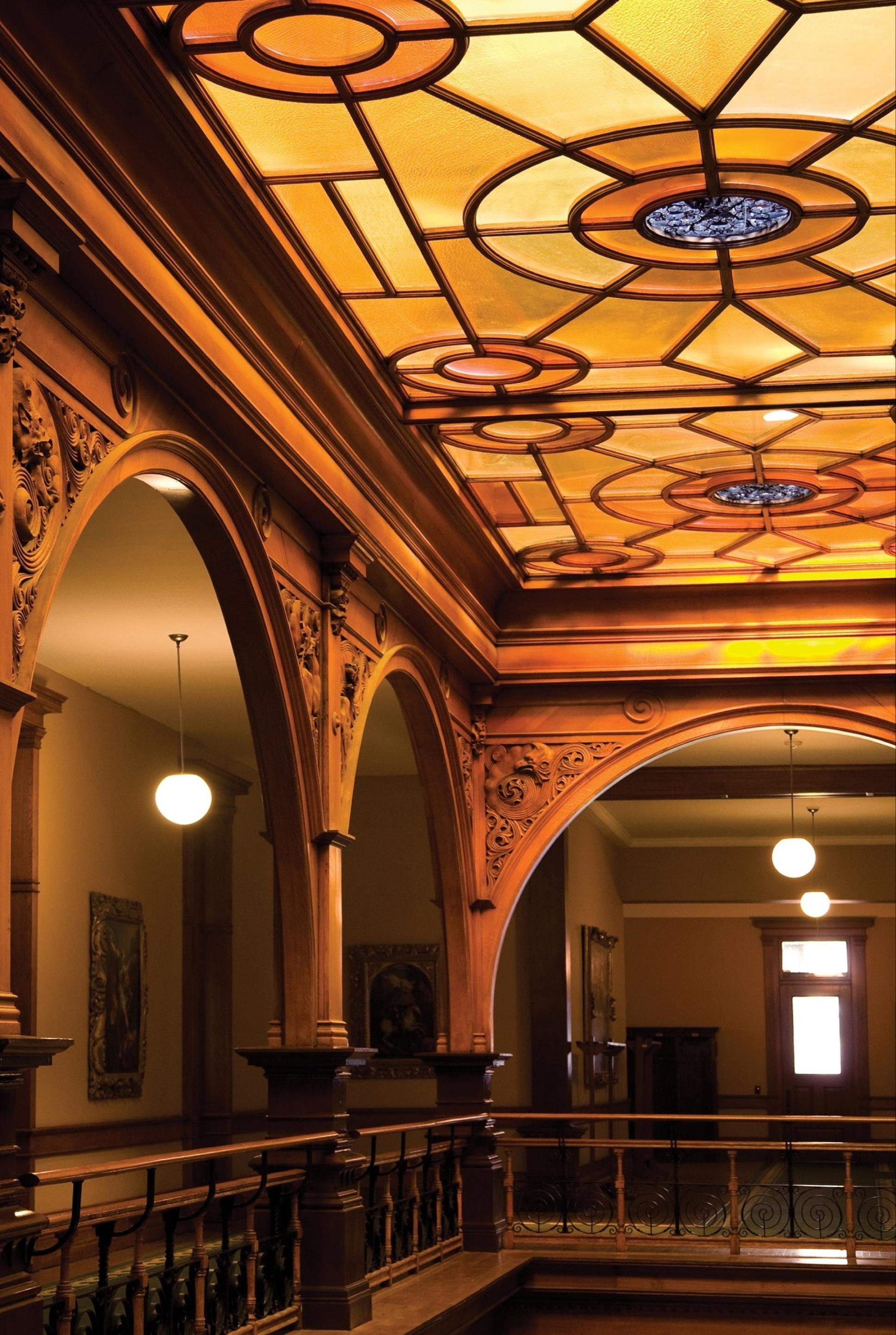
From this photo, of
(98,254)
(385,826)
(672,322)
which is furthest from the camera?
(385,826)

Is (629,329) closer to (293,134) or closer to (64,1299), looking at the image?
(293,134)

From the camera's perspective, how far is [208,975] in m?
13.9

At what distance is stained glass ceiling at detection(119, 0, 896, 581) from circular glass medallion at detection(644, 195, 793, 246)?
0.01 metres

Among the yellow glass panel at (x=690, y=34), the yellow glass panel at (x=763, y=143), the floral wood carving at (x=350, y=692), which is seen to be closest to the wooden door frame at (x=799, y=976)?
the floral wood carving at (x=350, y=692)

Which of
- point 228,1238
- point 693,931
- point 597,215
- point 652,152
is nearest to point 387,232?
point 597,215

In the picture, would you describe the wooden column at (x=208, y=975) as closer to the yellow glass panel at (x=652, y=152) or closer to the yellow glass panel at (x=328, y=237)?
the yellow glass panel at (x=328, y=237)

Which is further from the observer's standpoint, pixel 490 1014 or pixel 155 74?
pixel 490 1014

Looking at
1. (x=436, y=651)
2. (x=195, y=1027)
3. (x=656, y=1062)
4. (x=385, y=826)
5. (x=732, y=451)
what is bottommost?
(x=656, y=1062)

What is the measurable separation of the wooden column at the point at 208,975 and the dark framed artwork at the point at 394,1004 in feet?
4.99

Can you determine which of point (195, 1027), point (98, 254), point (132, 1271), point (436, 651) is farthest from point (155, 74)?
point (195, 1027)

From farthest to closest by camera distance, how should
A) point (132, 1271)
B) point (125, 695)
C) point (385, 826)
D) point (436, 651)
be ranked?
1. point (385, 826)
2. point (125, 695)
3. point (436, 651)
4. point (132, 1271)

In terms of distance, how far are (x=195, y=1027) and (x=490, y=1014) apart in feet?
12.2

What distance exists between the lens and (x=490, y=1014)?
36.0 feet

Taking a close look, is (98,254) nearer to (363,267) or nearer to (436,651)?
(363,267)
